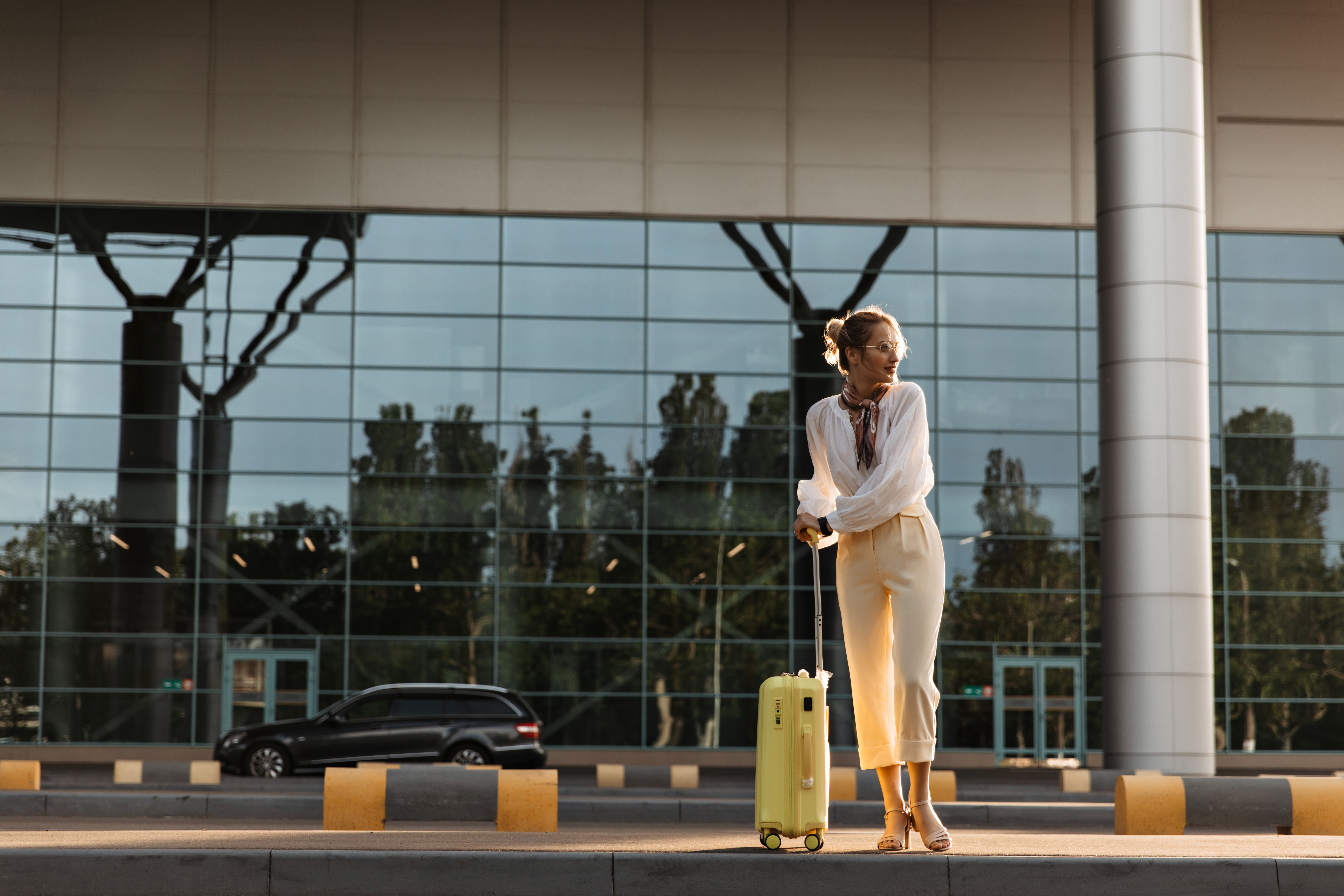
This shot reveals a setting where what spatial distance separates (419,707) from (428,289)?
8.69 meters

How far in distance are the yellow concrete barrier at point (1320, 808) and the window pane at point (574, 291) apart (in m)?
18.4

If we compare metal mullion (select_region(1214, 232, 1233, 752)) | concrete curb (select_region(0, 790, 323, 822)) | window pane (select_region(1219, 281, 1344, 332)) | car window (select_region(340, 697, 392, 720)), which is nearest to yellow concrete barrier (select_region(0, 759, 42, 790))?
concrete curb (select_region(0, 790, 323, 822))

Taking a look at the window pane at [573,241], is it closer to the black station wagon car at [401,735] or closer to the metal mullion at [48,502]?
the metal mullion at [48,502]

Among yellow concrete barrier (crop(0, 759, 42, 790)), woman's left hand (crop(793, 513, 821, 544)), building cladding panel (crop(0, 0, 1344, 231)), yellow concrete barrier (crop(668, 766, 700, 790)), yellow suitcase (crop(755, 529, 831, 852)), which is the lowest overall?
yellow concrete barrier (crop(668, 766, 700, 790))

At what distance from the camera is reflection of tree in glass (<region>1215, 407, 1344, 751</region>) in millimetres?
25922

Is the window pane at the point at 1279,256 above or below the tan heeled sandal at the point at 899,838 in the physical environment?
above

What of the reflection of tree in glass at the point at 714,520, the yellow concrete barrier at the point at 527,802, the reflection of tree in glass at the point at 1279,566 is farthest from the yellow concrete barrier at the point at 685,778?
the reflection of tree in glass at the point at 1279,566

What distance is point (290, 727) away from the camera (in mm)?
19828

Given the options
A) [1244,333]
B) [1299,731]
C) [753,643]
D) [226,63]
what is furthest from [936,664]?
[226,63]

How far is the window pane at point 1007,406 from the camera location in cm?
2589

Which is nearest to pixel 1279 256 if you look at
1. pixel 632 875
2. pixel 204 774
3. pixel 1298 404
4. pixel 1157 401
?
pixel 1298 404

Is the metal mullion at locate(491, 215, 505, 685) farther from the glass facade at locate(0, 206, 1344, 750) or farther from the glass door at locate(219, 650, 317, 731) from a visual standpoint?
the glass door at locate(219, 650, 317, 731)

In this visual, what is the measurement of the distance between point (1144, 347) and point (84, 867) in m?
14.4

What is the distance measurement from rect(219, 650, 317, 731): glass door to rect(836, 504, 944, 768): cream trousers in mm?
21315
